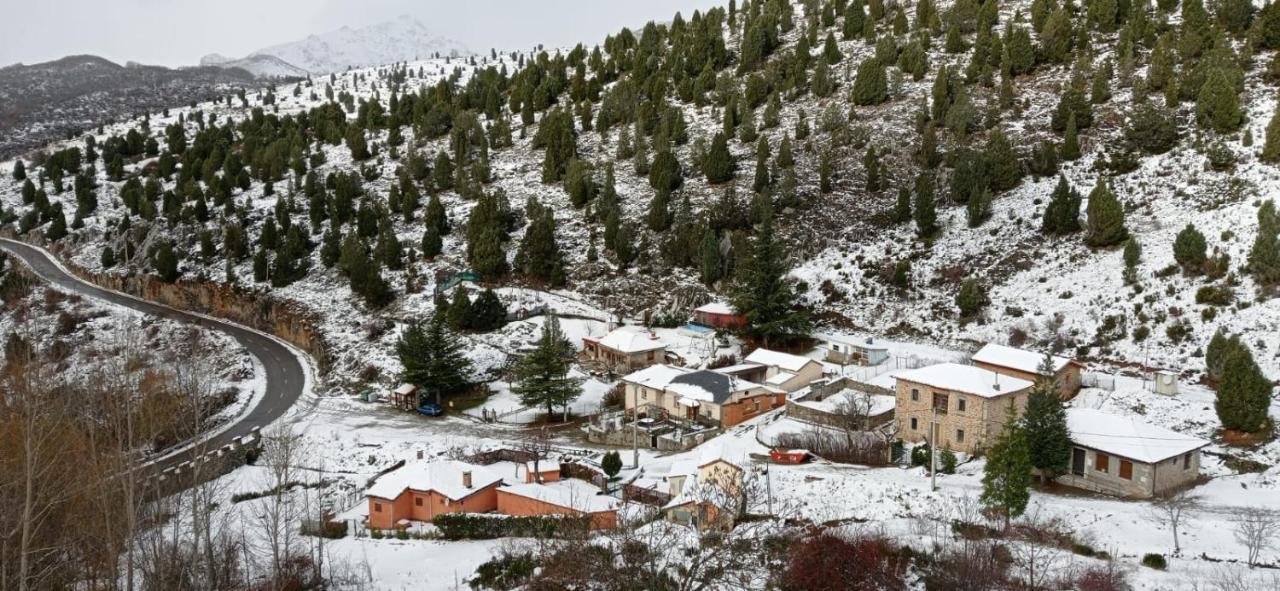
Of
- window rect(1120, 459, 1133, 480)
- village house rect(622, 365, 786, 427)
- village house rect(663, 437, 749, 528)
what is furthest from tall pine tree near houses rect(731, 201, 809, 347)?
window rect(1120, 459, 1133, 480)

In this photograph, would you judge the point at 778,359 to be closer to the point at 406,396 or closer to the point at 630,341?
the point at 630,341

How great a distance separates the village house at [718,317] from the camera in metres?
48.9

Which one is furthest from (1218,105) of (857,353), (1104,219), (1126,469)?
(1126,469)

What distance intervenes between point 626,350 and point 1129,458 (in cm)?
2476

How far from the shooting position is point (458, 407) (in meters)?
43.3

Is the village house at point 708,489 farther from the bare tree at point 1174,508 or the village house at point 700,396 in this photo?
the bare tree at point 1174,508

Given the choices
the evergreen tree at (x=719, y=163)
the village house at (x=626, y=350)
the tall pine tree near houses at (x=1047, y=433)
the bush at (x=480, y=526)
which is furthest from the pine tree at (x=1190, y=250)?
the bush at (x=480, y=526)

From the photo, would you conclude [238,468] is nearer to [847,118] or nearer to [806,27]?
[847,118]

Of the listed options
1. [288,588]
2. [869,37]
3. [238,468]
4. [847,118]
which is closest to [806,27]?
[869,37]

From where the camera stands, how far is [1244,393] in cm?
2973

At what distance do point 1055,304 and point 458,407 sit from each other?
3125 cm

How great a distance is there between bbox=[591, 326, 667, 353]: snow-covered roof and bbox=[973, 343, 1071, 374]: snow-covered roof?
1687 cm

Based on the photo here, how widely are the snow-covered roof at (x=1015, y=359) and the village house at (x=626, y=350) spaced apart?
1671cm

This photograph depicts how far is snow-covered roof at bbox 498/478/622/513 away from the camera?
27.6 m
